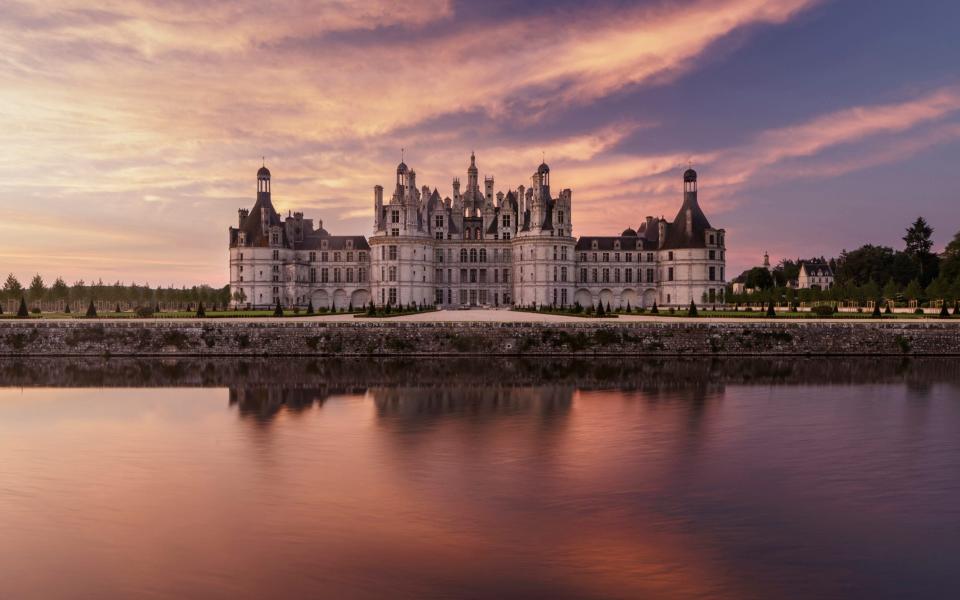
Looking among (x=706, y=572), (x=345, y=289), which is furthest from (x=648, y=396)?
(x=345, y=289)

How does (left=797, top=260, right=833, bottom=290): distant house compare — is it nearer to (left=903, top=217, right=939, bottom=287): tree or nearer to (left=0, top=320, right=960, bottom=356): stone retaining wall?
(left=903, top=217, right=939, bottom=287): tree

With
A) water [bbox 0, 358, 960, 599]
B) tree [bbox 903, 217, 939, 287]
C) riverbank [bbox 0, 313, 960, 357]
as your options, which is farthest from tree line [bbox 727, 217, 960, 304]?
water [bbox 0, 358, 960, 599]

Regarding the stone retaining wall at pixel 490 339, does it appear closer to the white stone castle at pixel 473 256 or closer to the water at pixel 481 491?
the water at pixel 481 491

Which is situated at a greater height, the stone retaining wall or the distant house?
the distant house

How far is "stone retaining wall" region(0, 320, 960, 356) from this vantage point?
37938 millimetres

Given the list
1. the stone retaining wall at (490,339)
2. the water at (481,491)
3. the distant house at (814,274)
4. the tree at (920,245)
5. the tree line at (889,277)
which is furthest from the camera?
the distant house at (814,274)

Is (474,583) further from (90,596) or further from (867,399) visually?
(867,399)

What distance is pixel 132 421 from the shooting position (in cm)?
2225

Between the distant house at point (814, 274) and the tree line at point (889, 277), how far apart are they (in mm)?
2764

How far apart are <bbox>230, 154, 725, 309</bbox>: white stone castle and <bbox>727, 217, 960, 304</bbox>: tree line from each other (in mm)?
8210

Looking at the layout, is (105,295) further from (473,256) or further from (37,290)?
(473,256)

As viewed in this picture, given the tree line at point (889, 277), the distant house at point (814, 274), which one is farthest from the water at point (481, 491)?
the distant house at point (814, 274)

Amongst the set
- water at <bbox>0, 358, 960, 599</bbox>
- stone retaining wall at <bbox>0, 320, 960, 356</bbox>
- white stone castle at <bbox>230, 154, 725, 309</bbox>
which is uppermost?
white stone castle at <bbox>230, 154, 725, 309</bbox>

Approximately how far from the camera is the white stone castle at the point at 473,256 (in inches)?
3017
